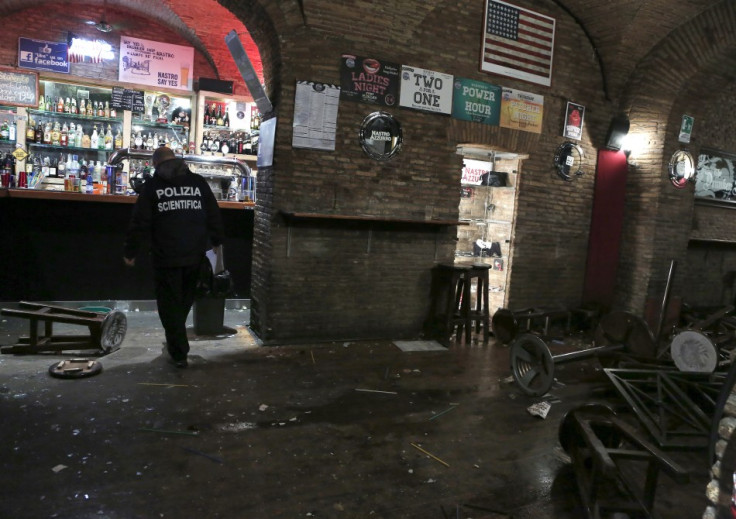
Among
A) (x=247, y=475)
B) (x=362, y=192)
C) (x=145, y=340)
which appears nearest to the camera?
(x=247, y=475)

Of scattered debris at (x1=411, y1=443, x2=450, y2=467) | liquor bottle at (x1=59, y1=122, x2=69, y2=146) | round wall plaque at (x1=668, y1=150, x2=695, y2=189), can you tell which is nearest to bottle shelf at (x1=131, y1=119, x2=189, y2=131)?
liquor bottle at (x1=59, y1=122, x2=69, y2=146)

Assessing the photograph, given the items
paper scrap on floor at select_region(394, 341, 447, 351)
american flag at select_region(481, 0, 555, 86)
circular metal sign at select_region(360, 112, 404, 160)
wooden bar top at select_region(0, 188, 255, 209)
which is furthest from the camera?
american flag at select_region(481, 0, 555, 86)

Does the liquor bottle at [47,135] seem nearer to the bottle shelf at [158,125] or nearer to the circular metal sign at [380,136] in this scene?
the bottle shelf at [158,125]

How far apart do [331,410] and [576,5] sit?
661 cm

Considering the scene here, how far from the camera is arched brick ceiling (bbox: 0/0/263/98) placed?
9102mm

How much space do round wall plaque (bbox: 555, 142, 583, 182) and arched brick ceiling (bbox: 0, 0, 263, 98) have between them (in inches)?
230

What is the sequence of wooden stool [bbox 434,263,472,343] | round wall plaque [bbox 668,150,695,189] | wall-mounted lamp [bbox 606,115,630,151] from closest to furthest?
wooden stool [bbox 434,263,472,343]
wall-mounted lamp [bbox 606,115,630,151]
round wall plaque [bbox 668,150,695,189]

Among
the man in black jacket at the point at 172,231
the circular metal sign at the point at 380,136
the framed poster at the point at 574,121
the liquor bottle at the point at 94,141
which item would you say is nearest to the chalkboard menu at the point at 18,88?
the liquor bottle at the point at 94,141

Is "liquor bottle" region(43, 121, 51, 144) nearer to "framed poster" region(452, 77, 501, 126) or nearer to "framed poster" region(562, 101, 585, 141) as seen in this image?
"framed poster" region(452, 77, 501, 126)

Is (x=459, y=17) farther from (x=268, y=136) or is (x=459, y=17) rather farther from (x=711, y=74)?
(x=711, y=74)

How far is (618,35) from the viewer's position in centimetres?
739

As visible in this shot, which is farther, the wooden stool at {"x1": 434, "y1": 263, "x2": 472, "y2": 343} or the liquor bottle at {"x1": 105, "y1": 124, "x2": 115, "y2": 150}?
the liquor bottle at {"x1": 105, "y1": 124, "x2": 115, "y2": 150}

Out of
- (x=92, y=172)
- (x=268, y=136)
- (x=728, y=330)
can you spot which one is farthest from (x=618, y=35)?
(x=92, y=172)

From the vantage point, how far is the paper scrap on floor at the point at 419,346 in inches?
254
